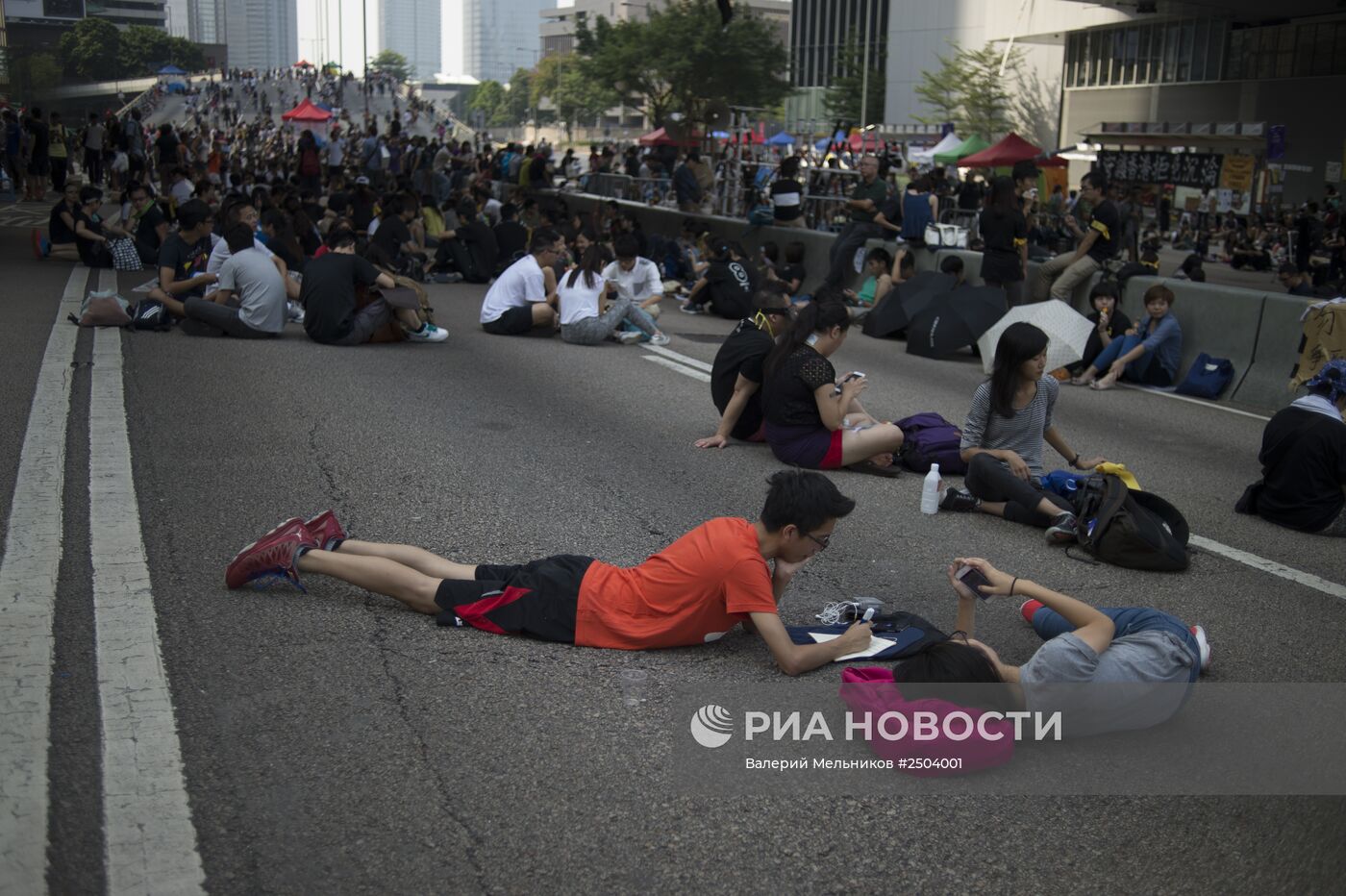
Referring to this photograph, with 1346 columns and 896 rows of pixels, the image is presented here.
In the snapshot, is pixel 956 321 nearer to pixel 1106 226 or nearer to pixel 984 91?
pixel 1106 226

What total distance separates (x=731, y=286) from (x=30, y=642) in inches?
504

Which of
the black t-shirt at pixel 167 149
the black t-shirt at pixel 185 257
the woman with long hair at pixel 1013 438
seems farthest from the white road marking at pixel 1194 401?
the black t-shirt at pixel 167 149

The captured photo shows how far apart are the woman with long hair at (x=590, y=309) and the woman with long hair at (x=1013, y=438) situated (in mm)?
6729

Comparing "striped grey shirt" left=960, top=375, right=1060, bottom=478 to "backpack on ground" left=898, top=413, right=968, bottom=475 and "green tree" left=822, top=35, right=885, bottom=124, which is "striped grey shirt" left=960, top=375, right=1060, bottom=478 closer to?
"backpack on ground" left=898, top=413, right=968, bottom=475

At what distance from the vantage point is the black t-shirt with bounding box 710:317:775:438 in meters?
8.91

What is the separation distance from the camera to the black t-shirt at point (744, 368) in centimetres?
891

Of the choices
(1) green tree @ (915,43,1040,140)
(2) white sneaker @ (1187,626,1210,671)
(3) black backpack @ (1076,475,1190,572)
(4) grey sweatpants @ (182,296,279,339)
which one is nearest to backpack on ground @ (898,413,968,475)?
(3) black backpack @ (1076,475,1190,572)

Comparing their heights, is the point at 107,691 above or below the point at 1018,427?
below

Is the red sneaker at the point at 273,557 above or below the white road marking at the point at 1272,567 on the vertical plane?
above

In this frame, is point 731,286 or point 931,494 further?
point 731,286

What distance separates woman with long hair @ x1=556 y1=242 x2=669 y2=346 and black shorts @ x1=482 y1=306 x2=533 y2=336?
1.43 feet

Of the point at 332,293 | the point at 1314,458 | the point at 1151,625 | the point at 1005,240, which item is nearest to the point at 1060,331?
the point at 1005,240

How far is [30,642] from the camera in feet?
16.8

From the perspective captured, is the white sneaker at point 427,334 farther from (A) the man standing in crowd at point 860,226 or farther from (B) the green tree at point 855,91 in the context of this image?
(B) the green tree at point 855,91
